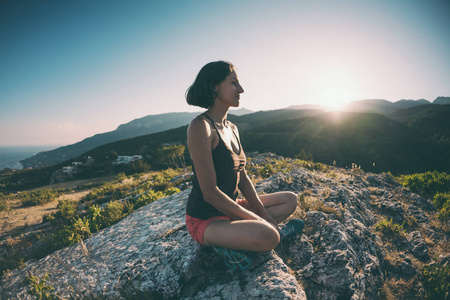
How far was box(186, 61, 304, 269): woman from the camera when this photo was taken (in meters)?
2.02

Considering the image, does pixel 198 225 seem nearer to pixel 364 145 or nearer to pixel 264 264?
pixel 264 264

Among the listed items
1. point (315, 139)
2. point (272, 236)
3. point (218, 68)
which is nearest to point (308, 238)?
point (272, 236)

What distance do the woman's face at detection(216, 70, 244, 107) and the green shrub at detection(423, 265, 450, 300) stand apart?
10.3 feet

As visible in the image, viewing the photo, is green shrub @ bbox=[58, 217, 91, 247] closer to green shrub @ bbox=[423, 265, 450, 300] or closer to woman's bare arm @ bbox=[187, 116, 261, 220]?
woman's bare arm @ bbox=[187, 116, 261, 220]

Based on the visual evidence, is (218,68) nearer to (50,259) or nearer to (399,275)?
(399,275)

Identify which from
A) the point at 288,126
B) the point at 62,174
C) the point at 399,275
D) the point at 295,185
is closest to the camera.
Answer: the point at 399,275

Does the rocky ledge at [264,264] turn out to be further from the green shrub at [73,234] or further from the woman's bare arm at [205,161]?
the woman's bare arm at [205,161]

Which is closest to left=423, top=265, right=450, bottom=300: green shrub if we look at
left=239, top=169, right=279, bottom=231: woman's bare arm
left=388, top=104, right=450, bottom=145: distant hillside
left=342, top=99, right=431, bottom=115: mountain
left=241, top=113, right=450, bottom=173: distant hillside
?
left=239, top=169, right=279, bottom=231: woman's bare arm

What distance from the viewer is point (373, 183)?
6207mm

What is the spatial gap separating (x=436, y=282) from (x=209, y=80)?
3.58 meters

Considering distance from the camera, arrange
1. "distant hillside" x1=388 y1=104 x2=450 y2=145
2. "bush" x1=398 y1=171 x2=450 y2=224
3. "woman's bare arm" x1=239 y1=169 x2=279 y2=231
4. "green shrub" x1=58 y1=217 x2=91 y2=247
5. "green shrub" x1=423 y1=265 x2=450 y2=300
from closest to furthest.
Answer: "green shrub" x1=423 y1=265 x2=450 y2=300, "woman's bare arm" x1=239 y1=169 x2=279 y2=231, "green shrub" x1=58 y1=217 x2=91 y2=247, "bush" x1=398 y1=171 x2=450 y2=224, "distant hillside" x1=388 y1=104 x2=450 y2=145

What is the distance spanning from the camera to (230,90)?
2.33 meters

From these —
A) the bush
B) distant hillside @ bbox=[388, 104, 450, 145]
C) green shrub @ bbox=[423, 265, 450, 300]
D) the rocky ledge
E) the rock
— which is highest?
the rocky ledge

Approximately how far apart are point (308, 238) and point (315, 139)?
34.1 m
